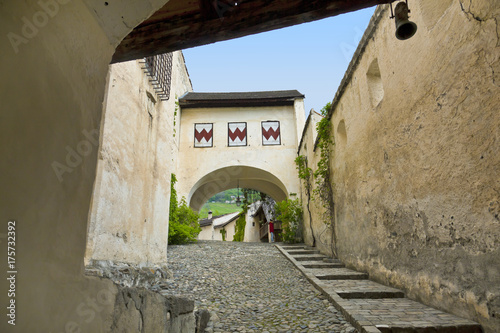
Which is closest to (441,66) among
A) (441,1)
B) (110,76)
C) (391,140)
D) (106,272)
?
(441,1)

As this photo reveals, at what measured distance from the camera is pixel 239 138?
49.0ft

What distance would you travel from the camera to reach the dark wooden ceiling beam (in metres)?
2.39

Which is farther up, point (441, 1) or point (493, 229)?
point (441, 1)

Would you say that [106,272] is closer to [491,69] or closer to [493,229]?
[493,229]

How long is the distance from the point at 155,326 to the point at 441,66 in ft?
12.3

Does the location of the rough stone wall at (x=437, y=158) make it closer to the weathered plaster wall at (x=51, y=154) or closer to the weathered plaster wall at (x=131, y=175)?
the weathered plaster wall at (x=51, y=154)

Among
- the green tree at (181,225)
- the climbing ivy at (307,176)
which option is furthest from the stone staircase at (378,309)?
the green tree at (181,225)

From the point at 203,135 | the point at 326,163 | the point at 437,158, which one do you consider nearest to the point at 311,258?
the point at 326,163

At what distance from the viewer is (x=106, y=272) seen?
3812 mm

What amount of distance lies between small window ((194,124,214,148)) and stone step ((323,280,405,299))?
10.4 meters

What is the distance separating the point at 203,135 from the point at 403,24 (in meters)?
12.3

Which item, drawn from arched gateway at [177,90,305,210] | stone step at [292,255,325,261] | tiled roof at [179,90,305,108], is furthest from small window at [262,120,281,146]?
stone step at [292,255,325,261]

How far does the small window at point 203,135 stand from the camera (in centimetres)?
1486

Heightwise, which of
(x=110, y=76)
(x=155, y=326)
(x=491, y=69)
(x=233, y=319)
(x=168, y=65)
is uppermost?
(x=168, y=65)
